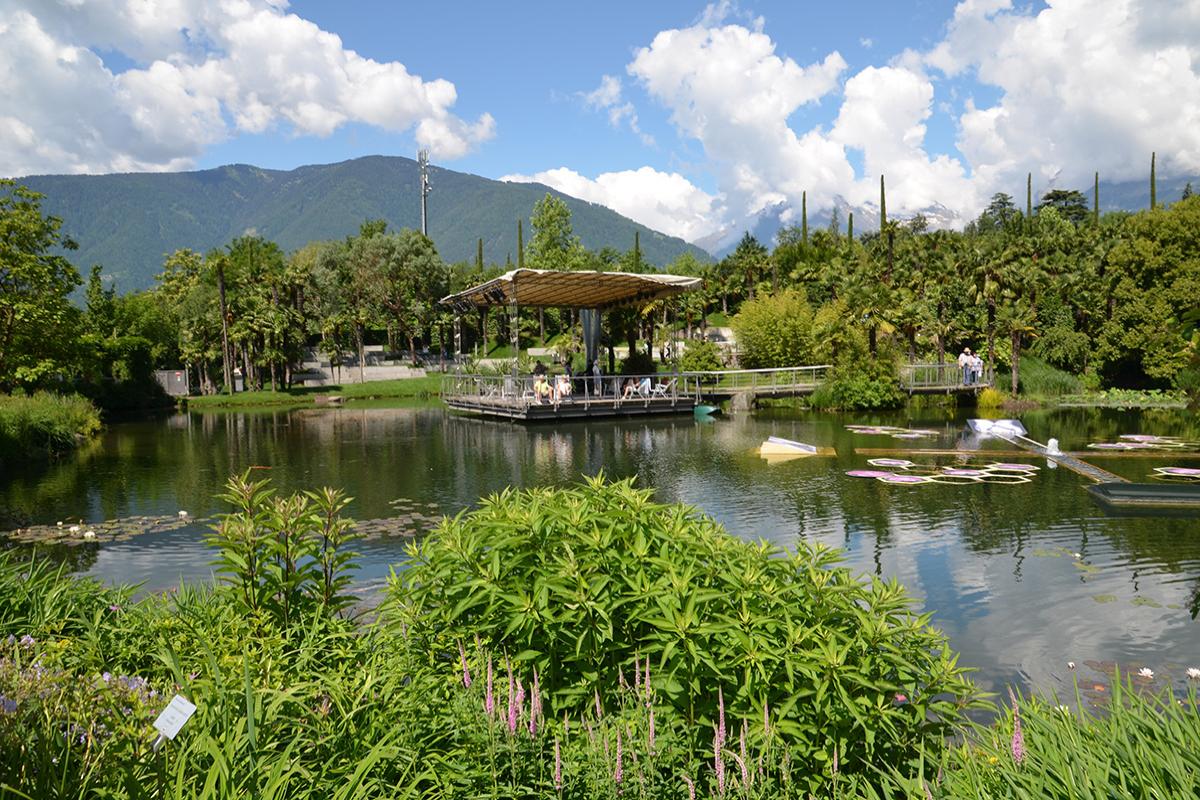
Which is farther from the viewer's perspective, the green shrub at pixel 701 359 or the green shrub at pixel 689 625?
the green shrub at pixel 701 359

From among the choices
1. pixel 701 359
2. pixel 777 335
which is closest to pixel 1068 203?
pixel 777 335

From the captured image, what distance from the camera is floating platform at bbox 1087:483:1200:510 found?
13383 mm

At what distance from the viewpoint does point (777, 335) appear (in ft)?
141

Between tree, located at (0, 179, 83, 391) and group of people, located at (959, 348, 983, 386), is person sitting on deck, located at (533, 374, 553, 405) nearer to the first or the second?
tree, located at (0, 179, 83, 391)

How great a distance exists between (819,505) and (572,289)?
2026 cm

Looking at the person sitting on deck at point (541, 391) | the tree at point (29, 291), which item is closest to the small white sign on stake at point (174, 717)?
the person sitting on deck at point (541, 391)

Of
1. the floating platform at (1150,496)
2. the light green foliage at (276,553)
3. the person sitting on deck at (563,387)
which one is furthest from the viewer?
the person sitting on deck at (563,387)

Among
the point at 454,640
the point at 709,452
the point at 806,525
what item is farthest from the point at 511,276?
the point at 454,640

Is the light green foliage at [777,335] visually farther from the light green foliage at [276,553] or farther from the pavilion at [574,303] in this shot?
the light green foliage at [276,553]

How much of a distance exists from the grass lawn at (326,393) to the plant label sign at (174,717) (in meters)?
46.0

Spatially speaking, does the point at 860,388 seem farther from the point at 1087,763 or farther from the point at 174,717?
Answer: the point at 174,717

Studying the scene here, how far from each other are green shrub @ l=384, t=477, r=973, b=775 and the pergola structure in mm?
22658

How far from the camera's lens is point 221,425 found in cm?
3234

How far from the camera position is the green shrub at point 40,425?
68.3 feet
